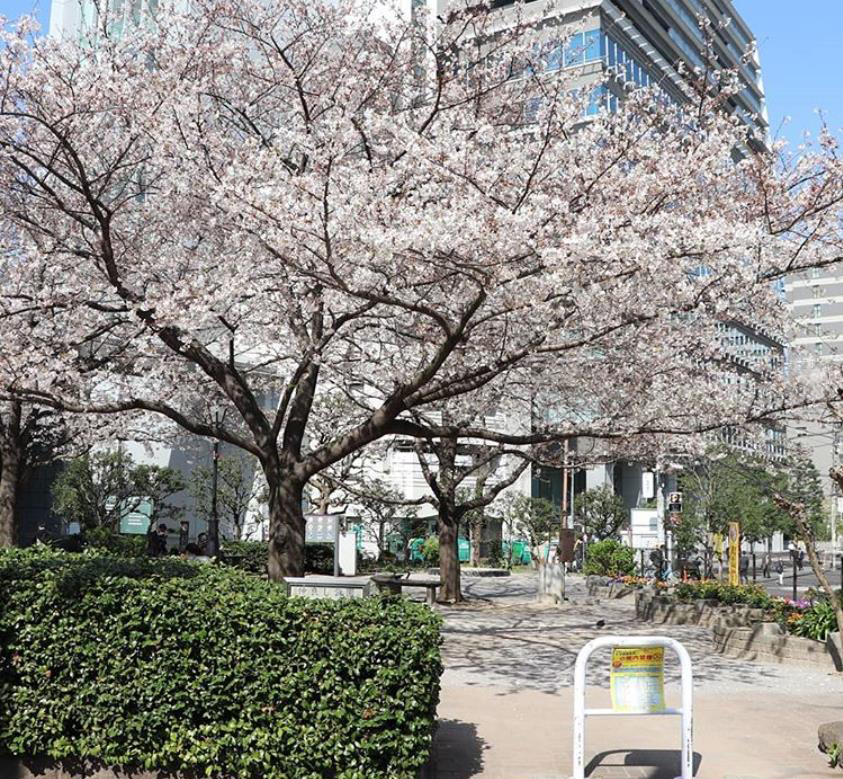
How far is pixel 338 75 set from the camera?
42.6 ft

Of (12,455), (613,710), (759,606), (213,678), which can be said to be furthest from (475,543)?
(213,678)

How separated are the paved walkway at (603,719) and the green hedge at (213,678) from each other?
3.74 feet

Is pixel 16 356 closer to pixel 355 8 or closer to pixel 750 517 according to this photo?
pixel 355 8

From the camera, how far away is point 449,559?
2156 centimetres

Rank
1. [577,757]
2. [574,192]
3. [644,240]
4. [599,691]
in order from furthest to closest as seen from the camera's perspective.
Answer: [599,691], [574,192], [644,240], [577,757]

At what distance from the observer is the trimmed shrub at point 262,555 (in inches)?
1170

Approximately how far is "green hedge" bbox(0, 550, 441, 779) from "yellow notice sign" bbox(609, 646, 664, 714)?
1324 millimetres

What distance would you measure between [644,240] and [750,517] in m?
31.1

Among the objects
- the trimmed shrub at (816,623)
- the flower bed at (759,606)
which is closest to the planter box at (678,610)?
the flower bed at (759,606)

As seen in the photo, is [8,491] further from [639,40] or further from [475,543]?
[639,40]

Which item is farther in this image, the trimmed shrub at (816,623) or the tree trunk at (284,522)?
the trimmed shrub at (816,623)

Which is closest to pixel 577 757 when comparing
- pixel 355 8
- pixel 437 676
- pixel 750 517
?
pixel 437 676

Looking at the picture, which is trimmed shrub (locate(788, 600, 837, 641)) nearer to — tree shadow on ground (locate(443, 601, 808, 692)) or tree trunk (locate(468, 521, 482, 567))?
tree shadow on ground (locate(443, 601, 808, 692))

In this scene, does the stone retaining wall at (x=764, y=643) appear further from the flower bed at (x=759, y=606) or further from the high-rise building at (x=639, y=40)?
the high-rise building at (x=639, y=40)
